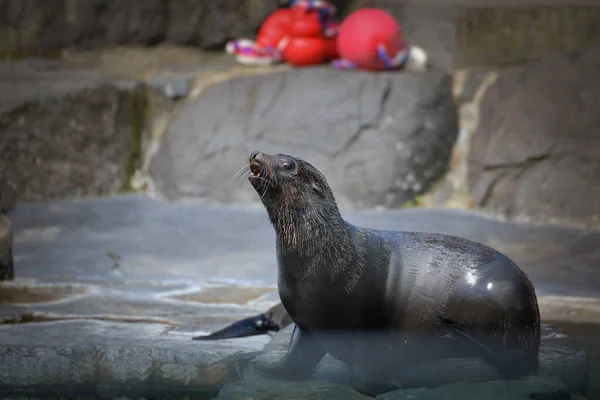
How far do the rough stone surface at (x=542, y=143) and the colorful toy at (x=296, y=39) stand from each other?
1.41m

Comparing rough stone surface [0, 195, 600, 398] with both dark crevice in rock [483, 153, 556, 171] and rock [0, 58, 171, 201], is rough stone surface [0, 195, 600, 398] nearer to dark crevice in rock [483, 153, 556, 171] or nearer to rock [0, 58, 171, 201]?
rock [0, 58, 171, 201]

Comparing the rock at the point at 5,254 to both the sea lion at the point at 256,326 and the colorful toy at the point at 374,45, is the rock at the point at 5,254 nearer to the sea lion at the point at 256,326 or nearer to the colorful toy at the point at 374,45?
the sea lion at the point at 256,326

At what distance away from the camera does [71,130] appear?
6.87 meters

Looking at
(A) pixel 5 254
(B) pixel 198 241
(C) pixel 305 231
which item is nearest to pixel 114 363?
(C) pixel 305 231

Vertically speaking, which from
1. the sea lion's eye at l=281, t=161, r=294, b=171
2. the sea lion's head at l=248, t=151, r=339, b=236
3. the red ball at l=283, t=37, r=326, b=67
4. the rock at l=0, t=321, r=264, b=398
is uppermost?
Result: the red ball at l=283, t=37, r=326, b=67

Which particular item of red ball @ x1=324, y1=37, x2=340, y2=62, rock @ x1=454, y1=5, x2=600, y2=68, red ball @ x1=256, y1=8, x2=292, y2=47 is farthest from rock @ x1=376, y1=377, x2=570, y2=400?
red ball @ x1=256, y1=8, x2=292, y2=47

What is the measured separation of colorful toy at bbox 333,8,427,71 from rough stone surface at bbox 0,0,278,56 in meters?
1.00

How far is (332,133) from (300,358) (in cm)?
369

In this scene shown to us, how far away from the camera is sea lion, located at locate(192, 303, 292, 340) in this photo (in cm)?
350

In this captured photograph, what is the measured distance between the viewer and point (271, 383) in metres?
2.86

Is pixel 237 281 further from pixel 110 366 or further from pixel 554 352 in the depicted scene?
pixel 554 352

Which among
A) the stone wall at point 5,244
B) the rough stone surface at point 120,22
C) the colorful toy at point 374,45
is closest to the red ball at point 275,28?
the rough stone surface at point 120,22

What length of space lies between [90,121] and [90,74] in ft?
1.61

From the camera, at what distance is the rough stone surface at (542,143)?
232 inches
